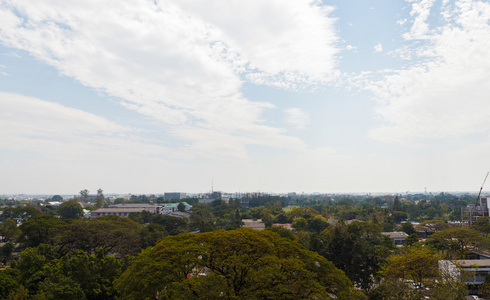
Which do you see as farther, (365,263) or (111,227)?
(111,227)

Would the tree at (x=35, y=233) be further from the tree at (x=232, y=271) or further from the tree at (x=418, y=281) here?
the tree at (x=418, y=281)

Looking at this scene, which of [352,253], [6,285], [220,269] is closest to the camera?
[220,269]

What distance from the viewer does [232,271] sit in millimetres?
13500

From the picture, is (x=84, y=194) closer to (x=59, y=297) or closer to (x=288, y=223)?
(x=288, y=223)

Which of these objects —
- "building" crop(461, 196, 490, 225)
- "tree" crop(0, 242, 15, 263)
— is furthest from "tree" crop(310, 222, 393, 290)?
"building" crop(461, 196, 490, 225)

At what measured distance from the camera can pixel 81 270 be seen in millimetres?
18609

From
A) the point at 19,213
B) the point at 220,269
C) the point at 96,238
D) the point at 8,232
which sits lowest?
the point at 8,232

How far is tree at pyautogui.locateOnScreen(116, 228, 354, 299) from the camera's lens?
40.8ft

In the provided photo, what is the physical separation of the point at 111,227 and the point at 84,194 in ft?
492

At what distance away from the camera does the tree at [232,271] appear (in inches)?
489

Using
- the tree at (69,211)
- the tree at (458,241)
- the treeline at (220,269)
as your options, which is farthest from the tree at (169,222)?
the tree at (458,241)

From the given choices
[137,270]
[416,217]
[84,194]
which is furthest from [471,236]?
[84,194]

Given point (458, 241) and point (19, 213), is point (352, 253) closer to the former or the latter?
point (458, 241)

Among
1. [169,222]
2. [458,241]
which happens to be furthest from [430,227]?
[169,222]
